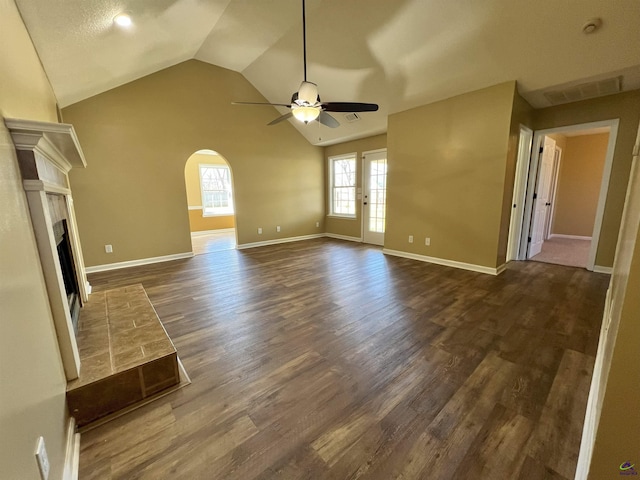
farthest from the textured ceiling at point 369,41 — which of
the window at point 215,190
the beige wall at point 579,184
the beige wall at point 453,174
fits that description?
the window at point 215,190

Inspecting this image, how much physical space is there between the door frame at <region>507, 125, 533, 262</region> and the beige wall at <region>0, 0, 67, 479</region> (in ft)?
16.8

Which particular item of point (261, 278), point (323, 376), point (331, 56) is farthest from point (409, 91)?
point (323, 376)

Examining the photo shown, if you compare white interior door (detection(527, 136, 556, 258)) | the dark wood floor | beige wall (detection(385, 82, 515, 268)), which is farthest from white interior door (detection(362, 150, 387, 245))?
the dark wood floor

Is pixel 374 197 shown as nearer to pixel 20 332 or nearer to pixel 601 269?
pixel 601 269

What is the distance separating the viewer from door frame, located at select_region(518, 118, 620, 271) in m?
3.57

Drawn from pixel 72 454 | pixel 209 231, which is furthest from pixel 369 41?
pixel 209 231

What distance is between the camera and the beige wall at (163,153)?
3994mm

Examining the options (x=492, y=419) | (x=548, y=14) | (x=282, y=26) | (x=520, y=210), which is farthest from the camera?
(x=520, y=210)

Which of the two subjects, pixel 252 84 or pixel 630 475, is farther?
pixel 252 84

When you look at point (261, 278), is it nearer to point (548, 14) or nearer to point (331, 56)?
point (331, 56)

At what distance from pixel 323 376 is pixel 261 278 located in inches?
86.9

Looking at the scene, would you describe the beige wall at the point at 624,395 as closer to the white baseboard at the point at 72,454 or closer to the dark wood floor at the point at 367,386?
the dark wood floor at the point at 367,386

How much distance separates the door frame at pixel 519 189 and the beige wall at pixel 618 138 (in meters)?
0.55

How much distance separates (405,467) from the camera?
3.82ft
